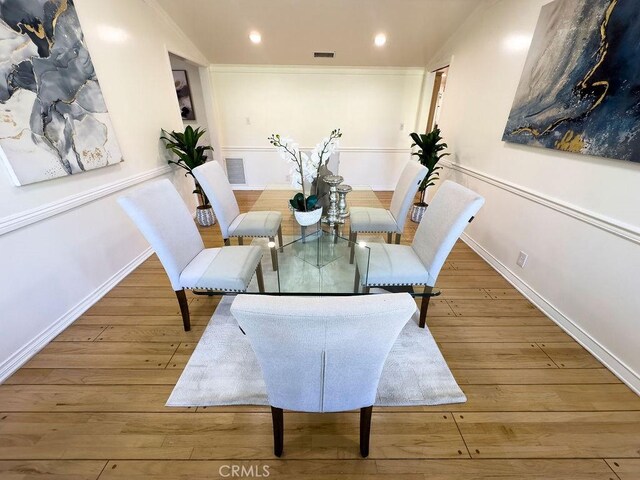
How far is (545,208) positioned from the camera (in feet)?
6.23

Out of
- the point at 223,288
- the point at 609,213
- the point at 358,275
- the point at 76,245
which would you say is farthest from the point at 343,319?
the point at 76,245

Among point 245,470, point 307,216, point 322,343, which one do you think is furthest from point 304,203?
point 245,470

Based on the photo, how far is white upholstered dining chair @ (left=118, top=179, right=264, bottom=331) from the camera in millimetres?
1401

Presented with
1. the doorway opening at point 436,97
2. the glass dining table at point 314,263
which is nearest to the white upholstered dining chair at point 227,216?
the glass dining table at point 314,263

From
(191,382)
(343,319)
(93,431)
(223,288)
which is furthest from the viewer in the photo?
(223,288)

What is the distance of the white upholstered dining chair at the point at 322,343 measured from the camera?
63 cm

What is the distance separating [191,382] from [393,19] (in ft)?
13.1

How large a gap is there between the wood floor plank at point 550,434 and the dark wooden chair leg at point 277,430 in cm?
83

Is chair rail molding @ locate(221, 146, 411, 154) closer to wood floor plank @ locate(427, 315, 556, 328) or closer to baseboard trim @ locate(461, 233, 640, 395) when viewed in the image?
baseboard trim @ locate(461, 233, 640, 395)

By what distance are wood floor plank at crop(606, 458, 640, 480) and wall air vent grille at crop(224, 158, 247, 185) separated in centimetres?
502

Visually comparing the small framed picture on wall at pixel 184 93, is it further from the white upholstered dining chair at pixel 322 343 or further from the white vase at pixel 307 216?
the white upholstered dining chair at pixel 322 343

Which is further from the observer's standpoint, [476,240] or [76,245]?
[476,240]

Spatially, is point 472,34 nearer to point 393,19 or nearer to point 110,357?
point 393,19

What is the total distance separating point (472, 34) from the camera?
282 centimetres
